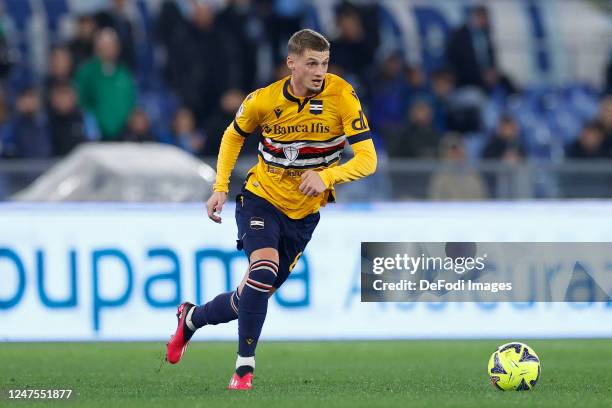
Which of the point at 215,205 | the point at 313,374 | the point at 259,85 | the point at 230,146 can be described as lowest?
the point at 313,374

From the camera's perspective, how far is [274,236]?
8961 millimetres

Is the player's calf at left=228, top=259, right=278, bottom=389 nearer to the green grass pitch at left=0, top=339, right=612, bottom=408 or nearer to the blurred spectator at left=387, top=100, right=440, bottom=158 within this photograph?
the green grass pitch at left=0, top=339, right=612, bottom=408

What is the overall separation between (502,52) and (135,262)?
36.6ft

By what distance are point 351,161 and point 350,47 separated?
1009 centimetres

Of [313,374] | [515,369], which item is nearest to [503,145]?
[313,374]

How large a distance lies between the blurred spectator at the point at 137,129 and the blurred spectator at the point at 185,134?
1.48 feet

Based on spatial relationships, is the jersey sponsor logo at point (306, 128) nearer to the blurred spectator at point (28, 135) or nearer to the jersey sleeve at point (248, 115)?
the jersey sleeve at point (248, 115)

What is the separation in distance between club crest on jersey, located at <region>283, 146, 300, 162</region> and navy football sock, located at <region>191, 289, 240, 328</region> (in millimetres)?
975

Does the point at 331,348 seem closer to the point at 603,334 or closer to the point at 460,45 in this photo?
the point at 603,334

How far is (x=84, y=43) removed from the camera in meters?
17.7

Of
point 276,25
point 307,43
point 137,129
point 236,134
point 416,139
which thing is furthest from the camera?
point 276,25

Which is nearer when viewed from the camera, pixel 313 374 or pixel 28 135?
pixel 313 374

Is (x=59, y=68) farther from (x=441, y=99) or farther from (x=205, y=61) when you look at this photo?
(x=441, y=99)

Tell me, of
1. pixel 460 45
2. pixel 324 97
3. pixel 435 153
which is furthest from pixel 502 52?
pixel 324 97
